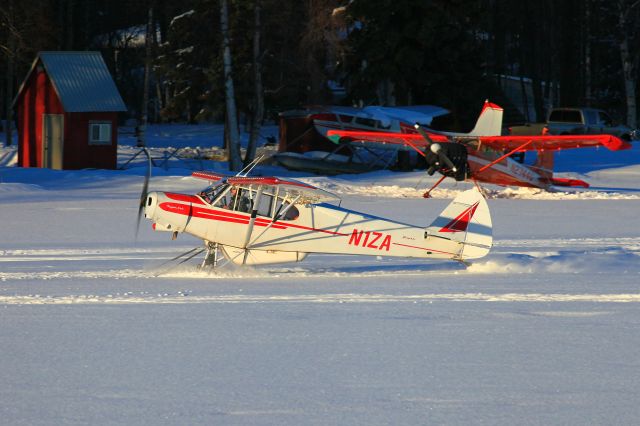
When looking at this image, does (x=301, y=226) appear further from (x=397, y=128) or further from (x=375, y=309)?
(x=397, y=128)

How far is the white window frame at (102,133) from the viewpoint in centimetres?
3406

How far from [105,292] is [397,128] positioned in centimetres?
2333

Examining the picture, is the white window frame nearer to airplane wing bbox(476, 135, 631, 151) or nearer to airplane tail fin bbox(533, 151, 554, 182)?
airplane wing bbox(476, 135, 631, 151)

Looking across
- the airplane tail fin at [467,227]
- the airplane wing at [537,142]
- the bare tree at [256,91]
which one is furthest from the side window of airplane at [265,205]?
the bare tree at [256,91]

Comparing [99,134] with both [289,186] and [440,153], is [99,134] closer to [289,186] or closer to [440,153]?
→ [440,153]

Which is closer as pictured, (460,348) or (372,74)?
(460,348)

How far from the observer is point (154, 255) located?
15.6 m

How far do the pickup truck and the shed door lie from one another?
17.6 meters

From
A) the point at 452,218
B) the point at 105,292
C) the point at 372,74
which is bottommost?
the point at 105,292

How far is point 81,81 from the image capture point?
34844 mm

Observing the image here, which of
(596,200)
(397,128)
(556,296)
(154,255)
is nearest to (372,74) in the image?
(397,128)

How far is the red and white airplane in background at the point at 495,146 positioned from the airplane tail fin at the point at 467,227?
382 inches

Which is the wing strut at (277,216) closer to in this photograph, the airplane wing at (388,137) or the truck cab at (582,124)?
the airplane wing at (388,137)

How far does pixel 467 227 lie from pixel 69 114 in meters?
23.1
